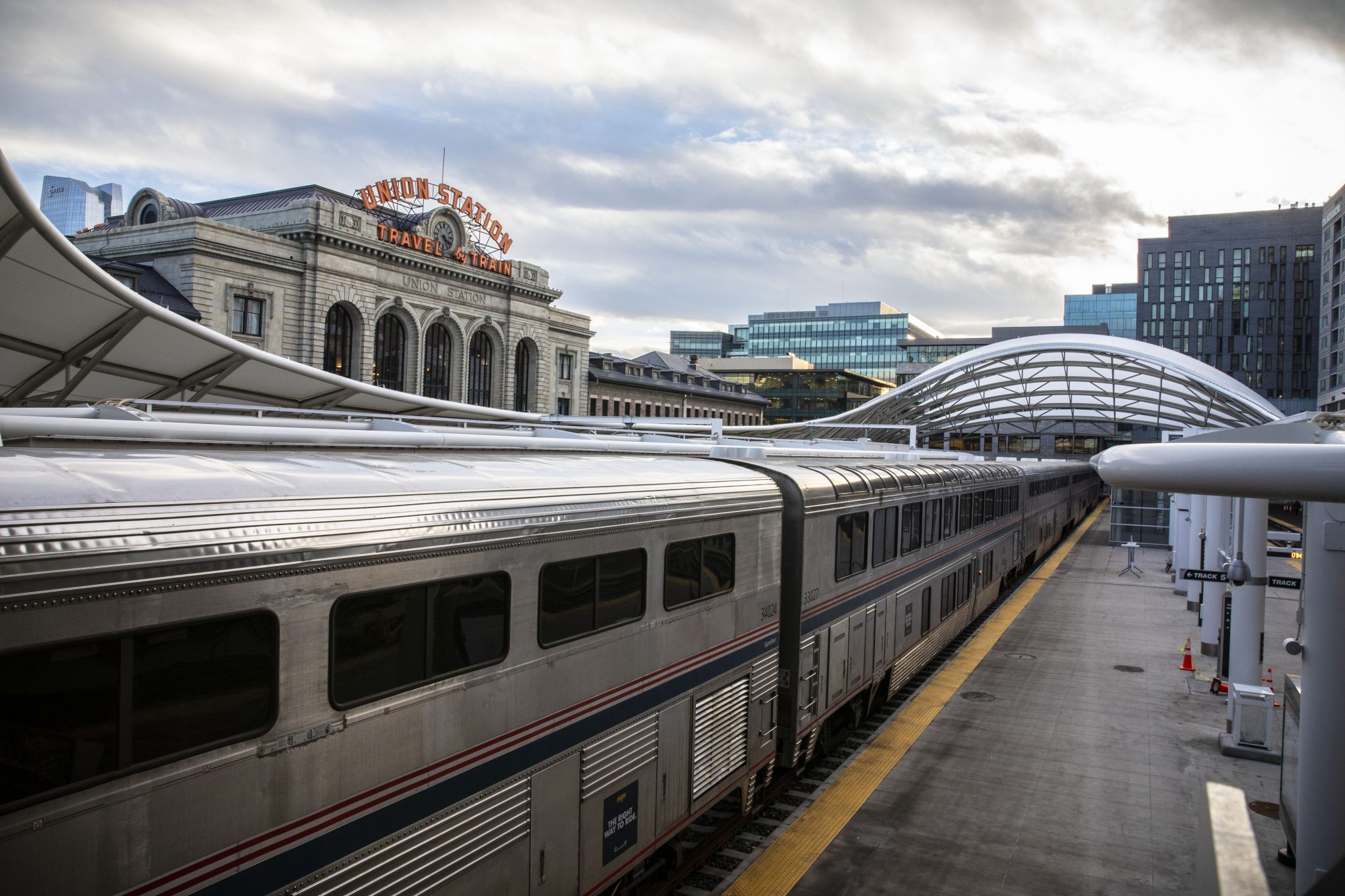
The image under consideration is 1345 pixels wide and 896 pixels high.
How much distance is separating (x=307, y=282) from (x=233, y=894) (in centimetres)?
5494

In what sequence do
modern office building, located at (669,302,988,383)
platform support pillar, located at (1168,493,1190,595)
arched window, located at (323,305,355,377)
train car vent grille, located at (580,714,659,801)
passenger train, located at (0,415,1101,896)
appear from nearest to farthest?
passenger train, located at (0,415,1101,896)
train car vent grille, located at (580,714,659,801)
platform support pillar, located at (1168,493,1190,595)
arched window, located at (323,305,355,377)
modern office building, located at (669,302,988,383)

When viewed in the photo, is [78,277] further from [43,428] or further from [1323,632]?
[1323,632]

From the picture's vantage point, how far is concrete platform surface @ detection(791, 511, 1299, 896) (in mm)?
9477

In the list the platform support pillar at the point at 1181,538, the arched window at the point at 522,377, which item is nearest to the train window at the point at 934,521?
the platform support pillar at the point at 1181,538

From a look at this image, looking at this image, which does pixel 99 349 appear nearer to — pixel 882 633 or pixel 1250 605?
pixel 882 633

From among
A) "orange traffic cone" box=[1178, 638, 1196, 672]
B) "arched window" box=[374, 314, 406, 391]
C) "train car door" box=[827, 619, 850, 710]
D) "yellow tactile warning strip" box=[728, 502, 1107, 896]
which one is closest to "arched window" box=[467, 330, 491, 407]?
"arched window" box=[374, 314, 406, 391]

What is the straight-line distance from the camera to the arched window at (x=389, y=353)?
60.6m

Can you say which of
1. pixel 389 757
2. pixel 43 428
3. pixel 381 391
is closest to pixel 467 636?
pixel 389 757

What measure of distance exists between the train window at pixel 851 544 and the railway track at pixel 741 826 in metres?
2.52

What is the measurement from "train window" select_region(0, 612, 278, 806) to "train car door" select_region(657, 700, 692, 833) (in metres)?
4.03

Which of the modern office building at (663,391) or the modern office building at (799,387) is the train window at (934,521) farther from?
the modern office building at (799,387)

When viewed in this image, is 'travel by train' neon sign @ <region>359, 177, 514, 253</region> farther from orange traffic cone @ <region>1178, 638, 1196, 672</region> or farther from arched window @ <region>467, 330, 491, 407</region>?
orange traffic cone @ <region>1178, 638, 1196, 672</region>

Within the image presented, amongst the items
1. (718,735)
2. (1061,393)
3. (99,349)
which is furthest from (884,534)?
(1061,393)

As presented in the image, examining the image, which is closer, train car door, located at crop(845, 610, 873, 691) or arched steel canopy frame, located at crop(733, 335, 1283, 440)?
train car door, located at crop(845, 610, 873, 691)
